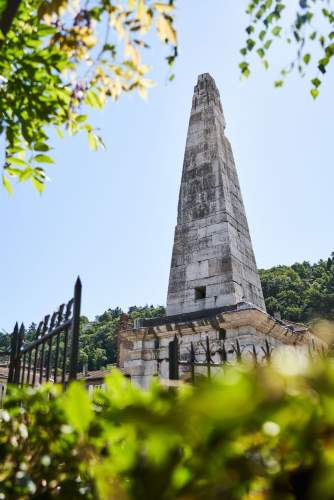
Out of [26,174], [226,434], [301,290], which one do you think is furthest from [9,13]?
[301,290]

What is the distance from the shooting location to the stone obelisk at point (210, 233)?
815 centimetres

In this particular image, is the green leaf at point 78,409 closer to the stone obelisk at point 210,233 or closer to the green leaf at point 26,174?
the green leaf at point 26,174

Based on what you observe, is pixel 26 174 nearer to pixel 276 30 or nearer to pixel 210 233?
pixel 276 30

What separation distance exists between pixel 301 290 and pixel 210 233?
42.2m

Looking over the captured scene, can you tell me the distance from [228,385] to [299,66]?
11.8ft

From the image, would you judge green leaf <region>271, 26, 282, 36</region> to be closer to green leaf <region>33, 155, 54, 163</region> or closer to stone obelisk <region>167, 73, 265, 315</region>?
green leaf <region>33, 155, 54, 163</region>

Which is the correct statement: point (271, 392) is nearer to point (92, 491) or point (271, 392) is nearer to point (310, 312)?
point (92, 491)

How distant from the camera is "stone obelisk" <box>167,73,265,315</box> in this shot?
8.15 meters

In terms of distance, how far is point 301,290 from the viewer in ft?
157

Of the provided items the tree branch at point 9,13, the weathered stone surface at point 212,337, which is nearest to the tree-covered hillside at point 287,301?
the weathered stone surface at point 212,337

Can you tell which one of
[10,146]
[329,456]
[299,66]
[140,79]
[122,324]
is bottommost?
[329,456]

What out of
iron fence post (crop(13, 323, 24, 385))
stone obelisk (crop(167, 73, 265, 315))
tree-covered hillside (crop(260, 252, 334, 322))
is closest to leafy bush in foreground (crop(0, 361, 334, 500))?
iron fence post (crop(13, 323, 24, 385))

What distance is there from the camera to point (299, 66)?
11.3ft

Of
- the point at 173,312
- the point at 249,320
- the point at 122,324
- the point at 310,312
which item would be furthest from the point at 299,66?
the point at 310,312
